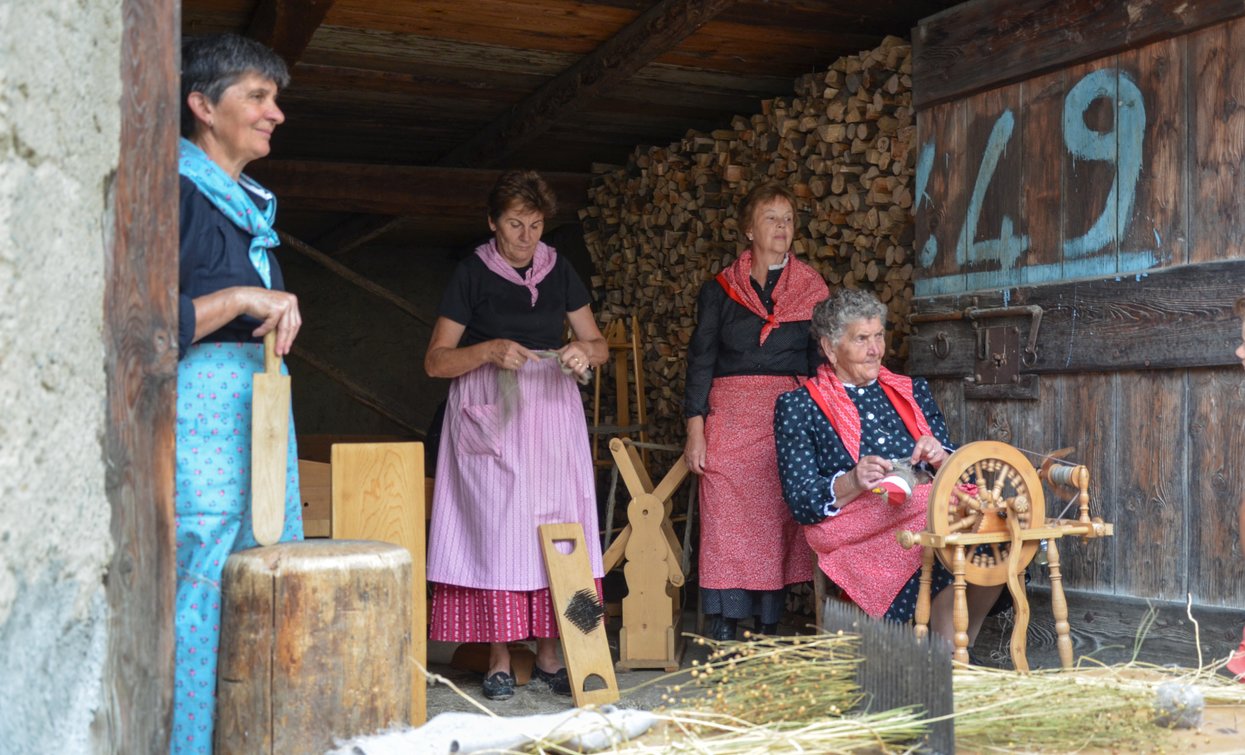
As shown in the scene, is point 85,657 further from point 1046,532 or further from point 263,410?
point 1046,532

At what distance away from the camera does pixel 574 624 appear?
4230mm

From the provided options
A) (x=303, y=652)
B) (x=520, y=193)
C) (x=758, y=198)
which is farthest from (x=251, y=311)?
(x=758, y=198)

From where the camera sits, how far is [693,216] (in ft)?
22.0

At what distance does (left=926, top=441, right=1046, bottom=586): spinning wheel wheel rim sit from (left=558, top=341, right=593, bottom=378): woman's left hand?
1242mm

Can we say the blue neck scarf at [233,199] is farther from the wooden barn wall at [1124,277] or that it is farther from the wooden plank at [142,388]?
the wooden barn wall at [1124,277]

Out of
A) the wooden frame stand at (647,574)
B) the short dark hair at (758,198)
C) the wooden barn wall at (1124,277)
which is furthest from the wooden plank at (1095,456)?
the wooden frame stand at (647,574)

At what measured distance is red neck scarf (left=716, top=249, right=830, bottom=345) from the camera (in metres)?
4.94

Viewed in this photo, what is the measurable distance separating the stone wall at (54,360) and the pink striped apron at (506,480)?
7.12ft

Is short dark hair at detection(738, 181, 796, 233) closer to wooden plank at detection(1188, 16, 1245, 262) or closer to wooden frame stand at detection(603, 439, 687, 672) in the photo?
wooden frame stand at detection(603, 439, 687, 672)

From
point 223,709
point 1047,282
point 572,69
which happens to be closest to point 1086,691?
point 223,709

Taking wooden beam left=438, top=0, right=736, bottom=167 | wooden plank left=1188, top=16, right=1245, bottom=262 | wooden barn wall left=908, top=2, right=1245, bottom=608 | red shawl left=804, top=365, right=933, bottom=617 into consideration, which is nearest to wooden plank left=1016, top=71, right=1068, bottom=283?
wooden barn wall left=908, top=2, right=1245, bottom=608

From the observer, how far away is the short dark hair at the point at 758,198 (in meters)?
4.92

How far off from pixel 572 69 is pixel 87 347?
13.5 ft

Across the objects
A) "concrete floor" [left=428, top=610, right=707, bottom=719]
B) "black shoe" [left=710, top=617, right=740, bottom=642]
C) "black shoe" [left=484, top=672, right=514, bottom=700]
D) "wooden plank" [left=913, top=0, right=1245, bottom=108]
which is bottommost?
"concrete floor" [left=428, top=610, right=707, bottom=719]
